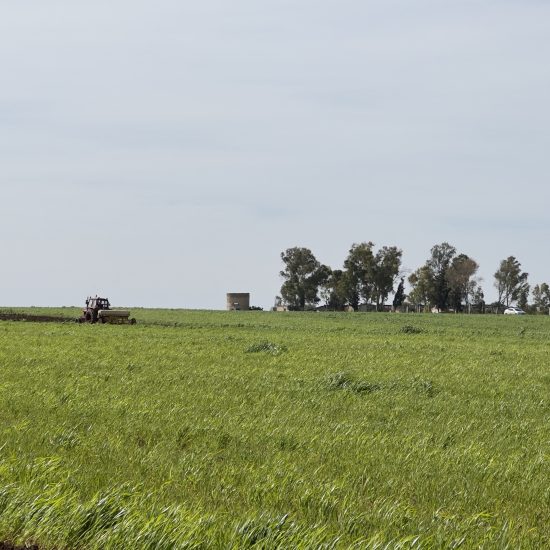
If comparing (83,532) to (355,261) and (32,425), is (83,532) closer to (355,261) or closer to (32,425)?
(32,425)

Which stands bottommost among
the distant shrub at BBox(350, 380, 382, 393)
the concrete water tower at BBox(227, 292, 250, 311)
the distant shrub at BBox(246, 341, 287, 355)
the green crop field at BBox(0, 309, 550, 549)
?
the green crop field at BBox(0, 309, 550, 549)

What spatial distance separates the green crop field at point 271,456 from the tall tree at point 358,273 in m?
132

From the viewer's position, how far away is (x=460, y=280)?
167m

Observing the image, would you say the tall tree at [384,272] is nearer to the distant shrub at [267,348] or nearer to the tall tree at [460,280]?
the tall tree at [460,280]

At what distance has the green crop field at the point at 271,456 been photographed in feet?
25.6

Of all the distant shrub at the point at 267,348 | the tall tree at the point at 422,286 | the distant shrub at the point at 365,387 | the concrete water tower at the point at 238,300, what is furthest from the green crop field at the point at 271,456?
the tall tree at the point at 422,286

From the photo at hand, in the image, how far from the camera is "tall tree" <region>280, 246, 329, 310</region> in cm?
16675

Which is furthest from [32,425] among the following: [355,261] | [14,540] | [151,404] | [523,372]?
[355,261]

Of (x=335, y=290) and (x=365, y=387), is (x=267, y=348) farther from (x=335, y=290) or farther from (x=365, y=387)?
(x=335, y=290)

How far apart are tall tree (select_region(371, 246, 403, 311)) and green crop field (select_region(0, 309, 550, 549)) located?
132 m

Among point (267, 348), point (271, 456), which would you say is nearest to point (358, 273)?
point (267, 348)

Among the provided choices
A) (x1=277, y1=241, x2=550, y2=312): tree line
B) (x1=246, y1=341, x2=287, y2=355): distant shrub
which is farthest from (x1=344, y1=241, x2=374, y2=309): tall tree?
Answer: (x1=246, y1=341, x2=287, y2=355): distant shrub

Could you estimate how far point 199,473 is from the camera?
1085 cm

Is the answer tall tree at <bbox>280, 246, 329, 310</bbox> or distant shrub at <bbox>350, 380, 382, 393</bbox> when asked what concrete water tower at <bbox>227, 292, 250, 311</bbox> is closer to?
tall tree at <bbox>280, 246, 329, 310</bbox>
